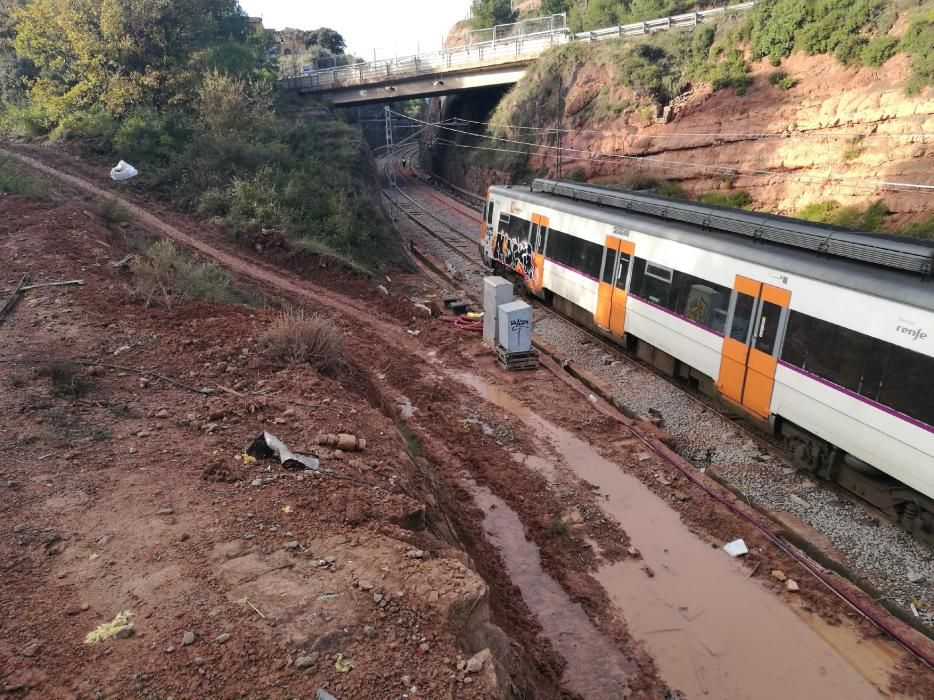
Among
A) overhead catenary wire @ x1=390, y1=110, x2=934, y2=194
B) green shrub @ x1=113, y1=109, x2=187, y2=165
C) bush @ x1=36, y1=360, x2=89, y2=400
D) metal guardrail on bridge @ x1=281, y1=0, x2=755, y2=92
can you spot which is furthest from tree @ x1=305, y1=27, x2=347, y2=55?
bush @ x1=36, y1=360, x2=89, y2=400

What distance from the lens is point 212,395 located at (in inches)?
365

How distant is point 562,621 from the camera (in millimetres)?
7453

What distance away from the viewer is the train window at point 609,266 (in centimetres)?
1454

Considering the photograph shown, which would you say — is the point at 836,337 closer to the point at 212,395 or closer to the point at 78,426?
the point at 212,395

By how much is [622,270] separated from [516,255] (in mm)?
6529

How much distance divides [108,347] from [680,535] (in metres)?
9.94

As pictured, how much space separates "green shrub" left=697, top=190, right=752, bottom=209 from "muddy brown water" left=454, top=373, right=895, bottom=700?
19.4 meters

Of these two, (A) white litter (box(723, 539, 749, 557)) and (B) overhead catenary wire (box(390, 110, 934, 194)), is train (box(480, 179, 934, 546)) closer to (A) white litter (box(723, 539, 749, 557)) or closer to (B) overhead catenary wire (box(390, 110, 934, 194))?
(A) white litter (box(723, 539, 749, 557))

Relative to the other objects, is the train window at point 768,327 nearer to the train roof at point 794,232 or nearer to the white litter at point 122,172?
the train roof at point 794,232

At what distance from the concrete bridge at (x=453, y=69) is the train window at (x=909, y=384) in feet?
104

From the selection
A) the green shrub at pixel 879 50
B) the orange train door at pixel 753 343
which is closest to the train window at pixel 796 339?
the orange train door at pixel 753 343

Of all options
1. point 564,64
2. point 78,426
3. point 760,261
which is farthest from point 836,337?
point 564,64

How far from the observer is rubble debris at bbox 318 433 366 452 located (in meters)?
8.32

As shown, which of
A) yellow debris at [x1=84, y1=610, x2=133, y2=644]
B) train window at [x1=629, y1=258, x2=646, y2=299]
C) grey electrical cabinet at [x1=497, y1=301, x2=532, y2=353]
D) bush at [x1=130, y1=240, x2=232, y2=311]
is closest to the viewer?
yellow debris at [x1=84, y1=610, x2=133, y2=644]
